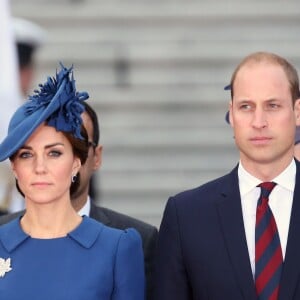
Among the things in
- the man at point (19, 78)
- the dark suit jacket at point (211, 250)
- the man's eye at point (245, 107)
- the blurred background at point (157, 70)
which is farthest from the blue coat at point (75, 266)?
the blurred background at point (157, 70)

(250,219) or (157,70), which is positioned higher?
(157,70)

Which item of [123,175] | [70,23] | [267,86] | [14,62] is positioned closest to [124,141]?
[123,175]

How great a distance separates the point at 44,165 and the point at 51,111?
19cm

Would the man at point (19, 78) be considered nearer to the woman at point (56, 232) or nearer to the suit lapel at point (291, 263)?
the woman at point (56, 232)

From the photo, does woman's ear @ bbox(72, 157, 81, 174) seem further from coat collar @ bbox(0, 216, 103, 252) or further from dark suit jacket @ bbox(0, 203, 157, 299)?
dark suit jacket @ bbox(0, 203, 157, 299)

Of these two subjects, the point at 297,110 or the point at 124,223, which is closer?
the point at 297,110

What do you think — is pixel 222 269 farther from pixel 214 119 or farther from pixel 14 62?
pixel 214 119

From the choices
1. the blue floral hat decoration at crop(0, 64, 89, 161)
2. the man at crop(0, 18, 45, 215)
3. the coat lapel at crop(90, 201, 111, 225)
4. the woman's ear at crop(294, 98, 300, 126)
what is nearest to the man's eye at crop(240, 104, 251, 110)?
the woman's ear at crop(294, 98, 300, 126)

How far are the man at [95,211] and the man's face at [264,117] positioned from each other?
790mm

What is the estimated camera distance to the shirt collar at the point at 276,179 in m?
4.80

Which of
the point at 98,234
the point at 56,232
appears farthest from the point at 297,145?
the point at 56,232

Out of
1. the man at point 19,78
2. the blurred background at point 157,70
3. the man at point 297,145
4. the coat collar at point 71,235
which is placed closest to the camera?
the coat collar at point 71,235

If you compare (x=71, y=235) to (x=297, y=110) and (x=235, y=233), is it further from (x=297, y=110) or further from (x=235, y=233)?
(x=297, y=110)

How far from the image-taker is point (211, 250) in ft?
15.7
